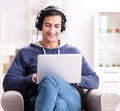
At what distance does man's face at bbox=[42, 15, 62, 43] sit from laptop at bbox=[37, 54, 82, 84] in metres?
0.40

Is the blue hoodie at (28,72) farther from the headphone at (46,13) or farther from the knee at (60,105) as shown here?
the knee at (60,105)

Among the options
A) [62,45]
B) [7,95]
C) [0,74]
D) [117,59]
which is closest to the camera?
[7,95]

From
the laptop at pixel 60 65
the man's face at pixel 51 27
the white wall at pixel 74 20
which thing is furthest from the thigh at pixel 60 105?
the white wall at pixel 74 20

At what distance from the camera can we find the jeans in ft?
4.96

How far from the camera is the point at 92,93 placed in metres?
1.84

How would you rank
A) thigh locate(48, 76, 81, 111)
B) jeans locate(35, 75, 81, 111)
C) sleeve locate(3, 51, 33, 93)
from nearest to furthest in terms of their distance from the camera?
jeans locate(35, 75, 81, 111), thigh locate(48, 76, 81, 111), sleeve locate(3, 51, 33, 93)

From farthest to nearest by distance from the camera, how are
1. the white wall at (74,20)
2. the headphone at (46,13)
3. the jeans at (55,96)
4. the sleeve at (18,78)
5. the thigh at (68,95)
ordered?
the white wall at (74,20) < the headphone at (46,13) < the sleeve at (18,78) < the thigh at (68,95) < the jeans at (55,96)

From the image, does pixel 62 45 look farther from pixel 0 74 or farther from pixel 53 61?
pixel 0 74

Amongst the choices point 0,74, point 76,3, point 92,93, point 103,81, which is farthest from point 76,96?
point 76,3

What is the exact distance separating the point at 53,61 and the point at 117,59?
2316 mm

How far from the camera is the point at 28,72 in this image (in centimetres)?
199

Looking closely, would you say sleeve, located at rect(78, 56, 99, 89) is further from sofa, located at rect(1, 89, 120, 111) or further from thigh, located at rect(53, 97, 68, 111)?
thigh, located at rect(53, 97, 68, 111)

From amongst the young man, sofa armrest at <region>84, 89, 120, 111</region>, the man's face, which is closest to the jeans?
the young man

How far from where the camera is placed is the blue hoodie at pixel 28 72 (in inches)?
73.4
